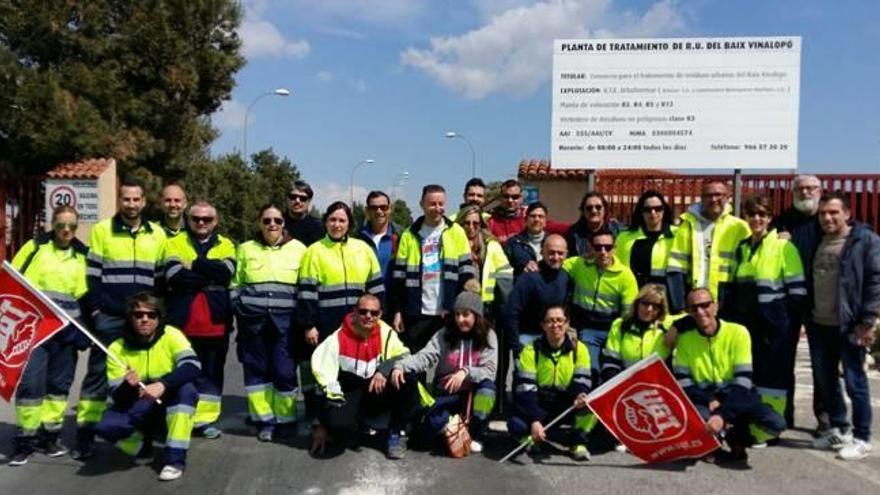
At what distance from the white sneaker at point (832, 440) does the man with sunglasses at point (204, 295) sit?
4669 mm

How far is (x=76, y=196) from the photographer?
14.1 metres

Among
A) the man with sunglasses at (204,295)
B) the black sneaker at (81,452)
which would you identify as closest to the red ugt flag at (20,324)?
the black sneaker at (81,452)

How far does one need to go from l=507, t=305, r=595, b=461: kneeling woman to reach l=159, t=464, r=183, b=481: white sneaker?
2.32 m

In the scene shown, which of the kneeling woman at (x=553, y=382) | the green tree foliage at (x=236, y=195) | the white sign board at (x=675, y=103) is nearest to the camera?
the kneeling woman at (x=553, y=382)

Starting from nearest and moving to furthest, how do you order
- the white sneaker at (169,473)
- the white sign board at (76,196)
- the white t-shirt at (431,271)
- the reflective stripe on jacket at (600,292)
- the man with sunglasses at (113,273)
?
the white sneaker at (169,473)
the man with sunglasses at (113,273)
the reflective stripe on jacket at (600,292)
the white t-shirt at (431,271)
the white sign board at (76,196)

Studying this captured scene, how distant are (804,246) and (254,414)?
4.48 meters

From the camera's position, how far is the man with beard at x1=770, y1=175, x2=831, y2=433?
19.0 ft

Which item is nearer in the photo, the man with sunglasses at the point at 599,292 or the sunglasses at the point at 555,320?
the sunglasses at the point at 555,320

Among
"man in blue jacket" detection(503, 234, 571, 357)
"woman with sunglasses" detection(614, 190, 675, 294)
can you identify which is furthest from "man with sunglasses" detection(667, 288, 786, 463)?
"man in blue jacket" detection(503, 234, 571, 357)

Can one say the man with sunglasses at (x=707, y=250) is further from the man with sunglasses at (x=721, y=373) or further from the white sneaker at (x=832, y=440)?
the white sneaker at (x=832, y=440)

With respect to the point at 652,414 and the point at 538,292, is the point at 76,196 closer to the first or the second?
the point at 538,292

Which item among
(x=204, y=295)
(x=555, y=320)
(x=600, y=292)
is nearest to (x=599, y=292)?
(x=600, y=292)

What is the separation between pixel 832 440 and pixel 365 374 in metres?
3.55

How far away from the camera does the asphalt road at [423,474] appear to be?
4.87 m
